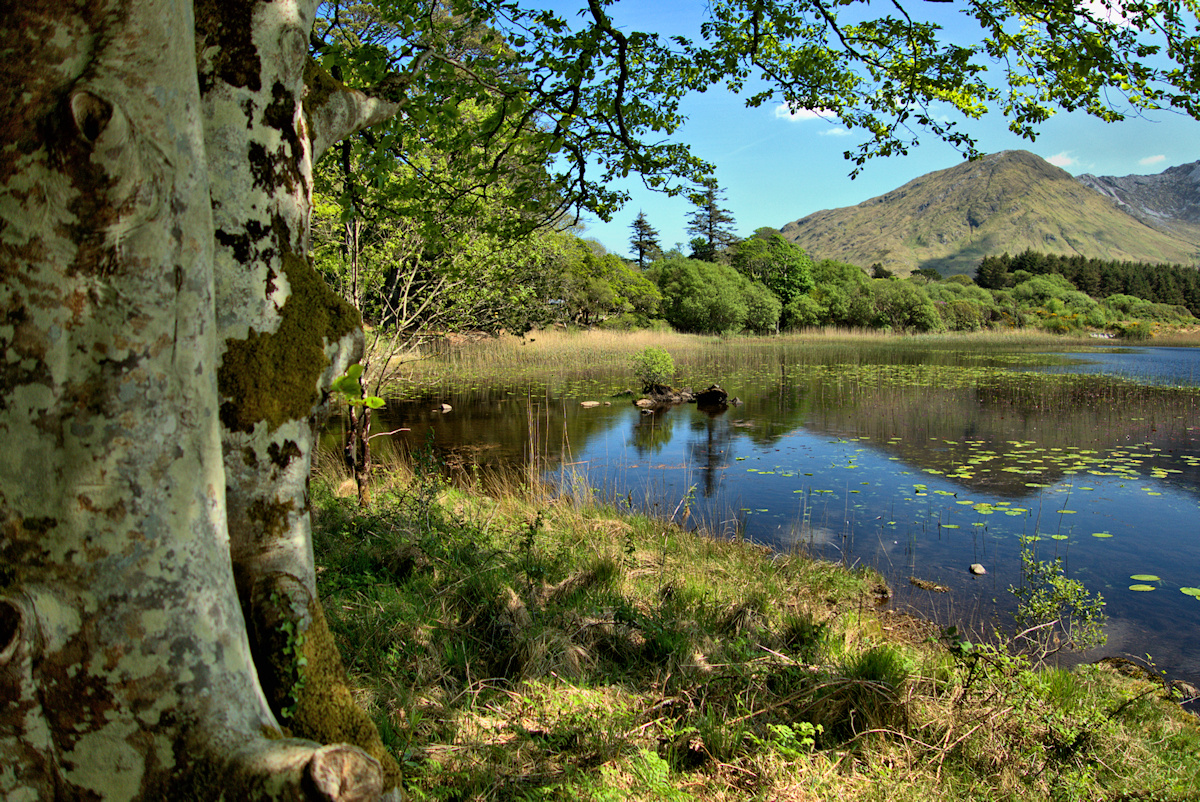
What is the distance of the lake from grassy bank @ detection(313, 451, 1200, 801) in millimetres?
1979

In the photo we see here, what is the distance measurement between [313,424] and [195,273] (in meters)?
0.65

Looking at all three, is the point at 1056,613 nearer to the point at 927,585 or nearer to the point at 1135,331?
the point at 927,585

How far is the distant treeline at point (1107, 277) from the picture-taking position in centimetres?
6612

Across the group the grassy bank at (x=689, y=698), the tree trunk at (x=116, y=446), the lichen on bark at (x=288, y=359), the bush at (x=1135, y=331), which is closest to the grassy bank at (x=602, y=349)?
the bush at (x=1135, y=331)

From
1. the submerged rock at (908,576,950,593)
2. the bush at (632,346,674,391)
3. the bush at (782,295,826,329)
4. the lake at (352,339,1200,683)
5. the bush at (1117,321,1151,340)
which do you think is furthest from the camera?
the bush at (782,295,826,329)

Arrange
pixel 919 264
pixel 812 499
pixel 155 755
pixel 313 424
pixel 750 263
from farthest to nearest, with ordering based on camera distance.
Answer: pixel 919 264, pixel 750 263, pixel 812 499, pixel 313 424, pixel 155 755

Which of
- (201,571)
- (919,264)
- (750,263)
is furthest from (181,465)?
(919,264)

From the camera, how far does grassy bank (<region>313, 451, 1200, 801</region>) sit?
251cm

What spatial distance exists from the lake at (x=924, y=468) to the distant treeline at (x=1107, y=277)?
62.0 m

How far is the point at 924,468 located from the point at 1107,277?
80.8m

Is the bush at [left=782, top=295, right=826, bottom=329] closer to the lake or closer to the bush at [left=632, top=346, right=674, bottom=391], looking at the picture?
the lake

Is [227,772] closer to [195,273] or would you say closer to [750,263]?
[195,273]

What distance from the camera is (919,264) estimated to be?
194 m

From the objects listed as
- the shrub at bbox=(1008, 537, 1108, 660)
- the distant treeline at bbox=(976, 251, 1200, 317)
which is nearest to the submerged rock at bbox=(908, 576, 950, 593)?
the shrub at bbox=(1008, 537, 1108, 660)
